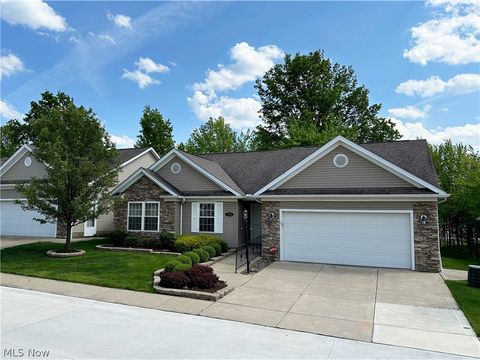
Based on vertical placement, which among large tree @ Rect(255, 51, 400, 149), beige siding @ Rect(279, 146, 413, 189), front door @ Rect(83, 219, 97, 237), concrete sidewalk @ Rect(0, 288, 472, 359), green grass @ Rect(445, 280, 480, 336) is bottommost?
green grass @ Rect(445, 280, 480, 336)

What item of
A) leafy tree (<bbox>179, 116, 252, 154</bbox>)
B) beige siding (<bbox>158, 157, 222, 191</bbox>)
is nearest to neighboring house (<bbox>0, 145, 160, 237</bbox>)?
beige siding (<bbox>158, 157, 222, 191</bbox>)

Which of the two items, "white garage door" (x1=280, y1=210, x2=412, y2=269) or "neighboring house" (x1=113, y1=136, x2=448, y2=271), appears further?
"white garage door" (x1=280, y1=210, x2=412, y2=269)

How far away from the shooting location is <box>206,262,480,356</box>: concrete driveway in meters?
6.65

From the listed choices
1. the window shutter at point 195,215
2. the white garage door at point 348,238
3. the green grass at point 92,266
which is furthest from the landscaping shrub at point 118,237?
the white garage door at point 348,238

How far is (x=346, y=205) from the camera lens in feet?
45.2

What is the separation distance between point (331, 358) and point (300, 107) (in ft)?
131

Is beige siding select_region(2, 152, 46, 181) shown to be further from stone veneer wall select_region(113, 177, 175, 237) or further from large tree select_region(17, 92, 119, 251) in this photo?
large tree select_region(17, 92, 119, 251)

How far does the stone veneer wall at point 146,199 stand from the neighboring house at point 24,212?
2.91 meters

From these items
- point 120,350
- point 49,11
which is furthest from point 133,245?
point 120,350

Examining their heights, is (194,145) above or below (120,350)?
above

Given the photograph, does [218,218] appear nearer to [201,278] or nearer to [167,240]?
[167,240]

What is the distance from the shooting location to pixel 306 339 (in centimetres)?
636

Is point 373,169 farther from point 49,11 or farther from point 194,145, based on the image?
point 194,145

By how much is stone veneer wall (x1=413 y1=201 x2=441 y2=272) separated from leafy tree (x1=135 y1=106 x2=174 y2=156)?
31115 millimetres
